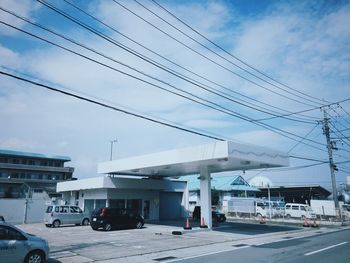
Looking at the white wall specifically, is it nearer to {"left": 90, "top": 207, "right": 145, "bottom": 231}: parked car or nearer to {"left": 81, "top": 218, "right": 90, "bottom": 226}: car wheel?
{"left": 81, "top": 218, "right": 90, "bottom": 226}: car wheel

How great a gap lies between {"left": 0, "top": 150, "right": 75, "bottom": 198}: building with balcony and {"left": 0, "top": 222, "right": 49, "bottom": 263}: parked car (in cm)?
4851

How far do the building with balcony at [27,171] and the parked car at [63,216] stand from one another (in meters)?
29.8

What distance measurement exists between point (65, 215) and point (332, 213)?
30154mm

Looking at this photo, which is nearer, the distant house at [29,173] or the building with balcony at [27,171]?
the distant house at [29,173]

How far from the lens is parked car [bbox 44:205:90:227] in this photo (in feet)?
86.8

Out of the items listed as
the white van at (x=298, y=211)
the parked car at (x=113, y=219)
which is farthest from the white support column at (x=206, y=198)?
the white van at (x=298, y=211)

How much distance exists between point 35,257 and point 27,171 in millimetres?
58920

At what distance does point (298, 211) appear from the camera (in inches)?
1518

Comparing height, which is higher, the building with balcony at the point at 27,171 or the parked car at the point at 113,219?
the building with balcony at the point at 27,171

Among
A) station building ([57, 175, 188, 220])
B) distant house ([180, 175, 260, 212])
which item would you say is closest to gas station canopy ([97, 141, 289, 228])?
station building ([57, 175, 188, 220])

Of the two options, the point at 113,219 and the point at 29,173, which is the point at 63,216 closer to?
the point at 113,219

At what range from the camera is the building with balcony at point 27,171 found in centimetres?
5872

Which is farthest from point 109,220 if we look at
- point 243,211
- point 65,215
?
point 243,211

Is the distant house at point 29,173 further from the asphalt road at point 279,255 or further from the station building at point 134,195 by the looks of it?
the asphalt road at point 279,255
